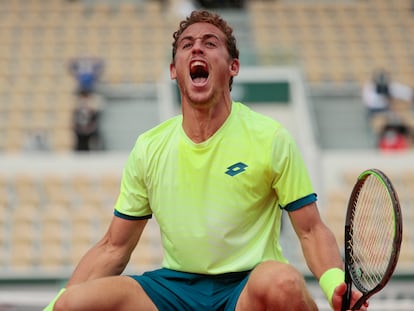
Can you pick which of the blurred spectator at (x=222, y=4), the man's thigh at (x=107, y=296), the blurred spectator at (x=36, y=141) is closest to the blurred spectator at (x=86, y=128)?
the blurred spectator at (x=36, y=141)

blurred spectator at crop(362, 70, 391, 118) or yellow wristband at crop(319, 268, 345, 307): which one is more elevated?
blurred spectator at crop(362, 70, 391, 118)

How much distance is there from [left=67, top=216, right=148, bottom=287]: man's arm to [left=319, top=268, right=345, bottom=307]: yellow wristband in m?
0.86

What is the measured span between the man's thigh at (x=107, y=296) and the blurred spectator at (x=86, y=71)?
10714 mm

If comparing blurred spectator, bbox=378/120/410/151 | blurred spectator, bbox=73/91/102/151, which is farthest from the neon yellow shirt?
blurred spectator, bbox=378/120/410/151

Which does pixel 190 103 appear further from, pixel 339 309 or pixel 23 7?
pixel 23 7

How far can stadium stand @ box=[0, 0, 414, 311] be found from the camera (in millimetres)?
11742

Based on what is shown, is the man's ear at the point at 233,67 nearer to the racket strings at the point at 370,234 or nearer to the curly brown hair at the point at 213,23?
the curly brown hair at the point at 213,23

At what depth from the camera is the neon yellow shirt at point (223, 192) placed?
12.7 ft

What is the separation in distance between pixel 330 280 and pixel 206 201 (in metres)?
0.63

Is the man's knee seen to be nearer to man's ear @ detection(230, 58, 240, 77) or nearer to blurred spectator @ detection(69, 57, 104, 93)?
man's ear @ detection(230, 58, 240, 77)

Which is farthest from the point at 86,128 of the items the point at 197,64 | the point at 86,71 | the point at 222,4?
the point at 197,64

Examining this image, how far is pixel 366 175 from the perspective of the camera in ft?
11.9

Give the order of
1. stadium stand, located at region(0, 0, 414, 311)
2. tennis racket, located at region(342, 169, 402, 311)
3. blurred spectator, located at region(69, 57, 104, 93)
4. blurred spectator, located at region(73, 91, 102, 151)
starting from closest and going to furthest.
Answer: tennis racket, located at region(342, 169, 402, 311)
stadium stand, located at region(0, 0, 414, 311)
blurred spectator, located at region(73, 91, 102, 151)
blurred spectator, located at region(69, 57, 104, 93)

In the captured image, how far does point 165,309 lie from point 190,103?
83 cm
